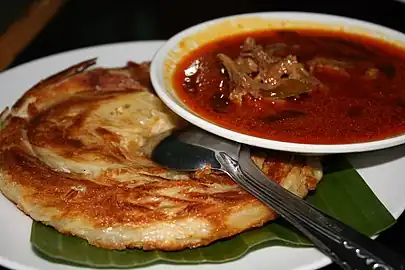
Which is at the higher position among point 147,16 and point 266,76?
point 266,76

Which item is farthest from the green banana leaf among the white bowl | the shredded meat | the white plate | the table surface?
the table surface

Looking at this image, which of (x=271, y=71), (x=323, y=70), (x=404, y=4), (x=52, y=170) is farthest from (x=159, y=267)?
(x=404, y=4)

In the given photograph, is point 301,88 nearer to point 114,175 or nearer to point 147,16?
point 114,175

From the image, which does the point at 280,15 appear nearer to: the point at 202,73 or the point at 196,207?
the point at 202,73

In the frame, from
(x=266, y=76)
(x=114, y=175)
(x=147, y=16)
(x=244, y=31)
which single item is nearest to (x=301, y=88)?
(x=266, y=76)

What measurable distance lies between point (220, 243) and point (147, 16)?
2647 mm

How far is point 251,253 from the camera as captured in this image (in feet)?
6.75

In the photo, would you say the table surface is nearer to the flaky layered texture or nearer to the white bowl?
the white bowl

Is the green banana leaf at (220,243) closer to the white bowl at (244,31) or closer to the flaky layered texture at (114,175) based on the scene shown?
the flaky layered texture at (114,175)

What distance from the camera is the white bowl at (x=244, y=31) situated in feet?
7.09

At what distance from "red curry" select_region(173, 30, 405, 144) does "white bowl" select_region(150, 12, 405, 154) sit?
0.05 meters

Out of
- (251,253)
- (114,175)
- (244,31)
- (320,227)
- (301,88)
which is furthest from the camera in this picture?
(244,31)

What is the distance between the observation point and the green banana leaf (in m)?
2.00

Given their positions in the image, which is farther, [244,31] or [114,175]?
[244,31]
